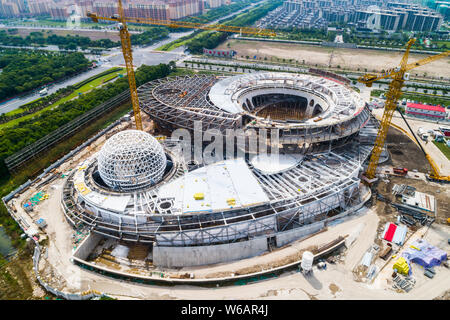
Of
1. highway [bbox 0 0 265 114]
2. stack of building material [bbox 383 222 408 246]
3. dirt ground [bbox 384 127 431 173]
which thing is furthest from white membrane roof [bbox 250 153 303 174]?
highway [bbox 0 0 265 114]

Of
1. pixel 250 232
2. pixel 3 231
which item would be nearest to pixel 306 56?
pixel 250 232

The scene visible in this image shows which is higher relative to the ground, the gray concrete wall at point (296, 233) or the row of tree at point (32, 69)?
the row of tree at point (32, 69)

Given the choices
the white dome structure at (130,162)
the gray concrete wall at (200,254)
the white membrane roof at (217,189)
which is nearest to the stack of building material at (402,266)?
the gray concrete wall at (200,254)

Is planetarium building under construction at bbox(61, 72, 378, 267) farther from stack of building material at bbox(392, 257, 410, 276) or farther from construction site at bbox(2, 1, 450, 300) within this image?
stack of building material at bbox(392, 257, 410, 276)

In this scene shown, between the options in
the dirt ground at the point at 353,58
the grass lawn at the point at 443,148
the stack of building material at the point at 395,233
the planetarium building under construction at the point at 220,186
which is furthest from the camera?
the dirt ground at the point at 353,58

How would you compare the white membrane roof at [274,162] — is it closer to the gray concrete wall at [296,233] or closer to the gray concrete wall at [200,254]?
the gray concrete wall at [296,233]

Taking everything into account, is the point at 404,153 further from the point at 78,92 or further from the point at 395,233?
the point at 78,92
